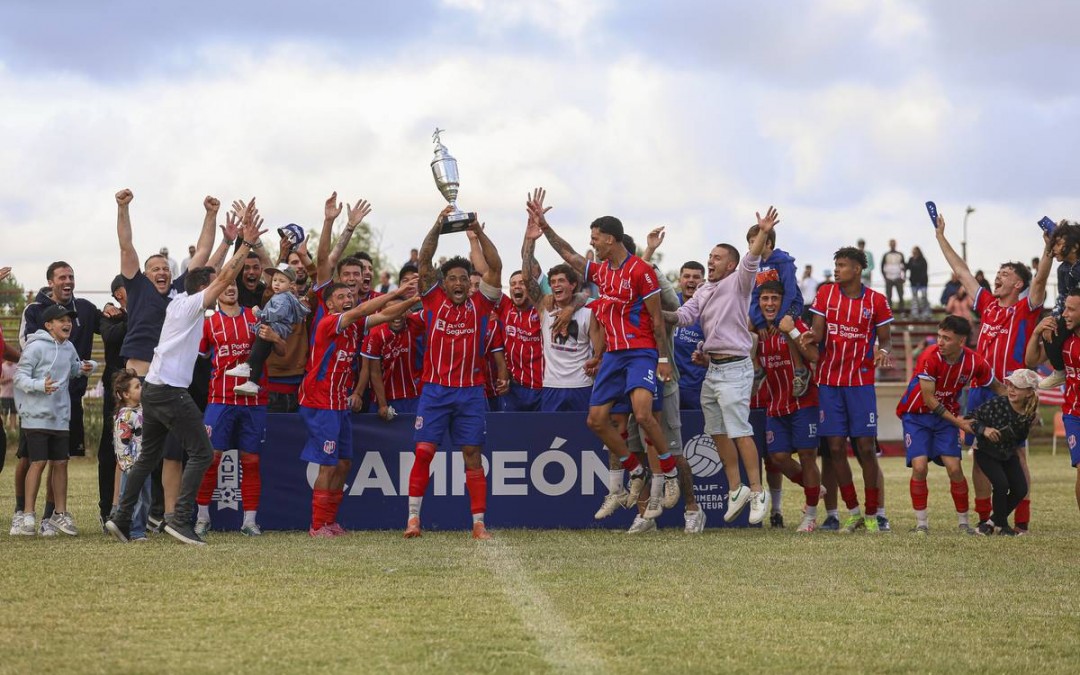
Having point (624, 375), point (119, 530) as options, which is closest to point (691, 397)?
point (624, 375)

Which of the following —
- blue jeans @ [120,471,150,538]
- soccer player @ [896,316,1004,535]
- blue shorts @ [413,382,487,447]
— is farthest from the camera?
soccer player @ [896,316,1004,535]

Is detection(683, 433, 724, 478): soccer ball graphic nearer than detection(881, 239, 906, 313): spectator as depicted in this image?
Yes

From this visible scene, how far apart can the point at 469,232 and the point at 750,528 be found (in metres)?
3.64

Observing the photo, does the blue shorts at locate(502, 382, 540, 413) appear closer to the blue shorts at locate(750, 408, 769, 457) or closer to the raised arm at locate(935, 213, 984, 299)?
the blue shorts at locate(750, 408, 769, 457)

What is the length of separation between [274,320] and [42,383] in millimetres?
1937

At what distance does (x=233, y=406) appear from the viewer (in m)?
10.7

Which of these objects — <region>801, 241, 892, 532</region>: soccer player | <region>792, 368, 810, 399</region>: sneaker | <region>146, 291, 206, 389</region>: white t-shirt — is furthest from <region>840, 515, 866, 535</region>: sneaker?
<region>146, 291, 206, 389</region>: white t-shirt

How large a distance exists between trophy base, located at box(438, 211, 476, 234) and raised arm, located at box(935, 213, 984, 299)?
430 cm

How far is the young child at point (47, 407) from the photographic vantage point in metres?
10.4

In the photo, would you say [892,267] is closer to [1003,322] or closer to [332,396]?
[1003,322]

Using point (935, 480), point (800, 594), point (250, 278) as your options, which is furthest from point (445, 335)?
point (935, 480)

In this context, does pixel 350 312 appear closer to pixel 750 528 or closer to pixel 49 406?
pixel 49 406

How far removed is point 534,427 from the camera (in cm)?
1126

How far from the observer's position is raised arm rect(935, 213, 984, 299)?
1122cm
